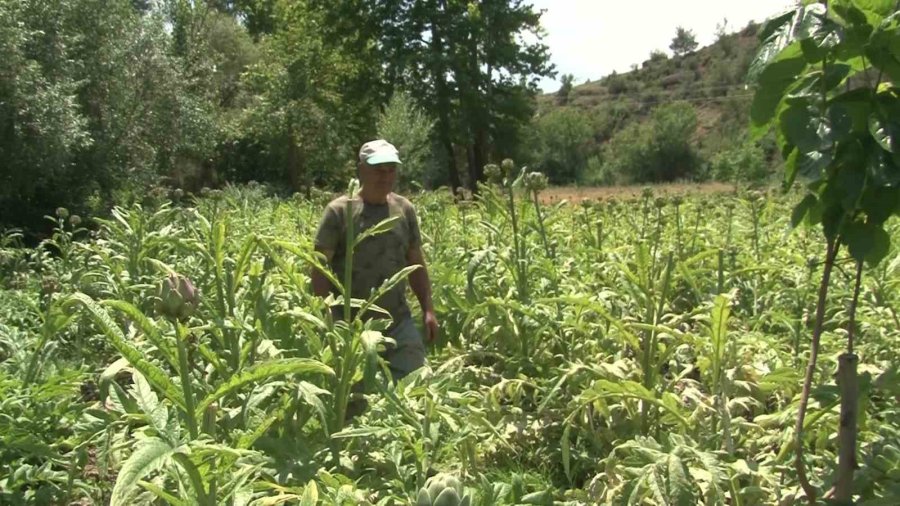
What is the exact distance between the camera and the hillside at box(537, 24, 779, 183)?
51594mm

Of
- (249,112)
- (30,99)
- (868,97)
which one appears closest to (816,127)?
(868,97)

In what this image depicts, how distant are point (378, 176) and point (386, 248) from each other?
34 cm

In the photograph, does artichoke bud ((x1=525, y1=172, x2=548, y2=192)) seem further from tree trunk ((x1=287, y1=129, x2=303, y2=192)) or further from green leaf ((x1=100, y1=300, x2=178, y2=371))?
tree trunk ((x1=287, y1=129, x2=303, y2=192))

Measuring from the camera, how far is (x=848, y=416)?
1.69 m

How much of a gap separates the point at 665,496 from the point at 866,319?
1.58 meters

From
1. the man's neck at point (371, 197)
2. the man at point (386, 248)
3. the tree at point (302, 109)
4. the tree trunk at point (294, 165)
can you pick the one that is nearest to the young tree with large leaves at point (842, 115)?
the man at point (386, 248)

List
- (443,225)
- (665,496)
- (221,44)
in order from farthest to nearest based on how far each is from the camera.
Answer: (221,44) < (443,225) < (665,496)

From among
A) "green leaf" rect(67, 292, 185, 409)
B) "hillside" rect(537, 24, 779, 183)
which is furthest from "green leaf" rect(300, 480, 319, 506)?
"hillside" rect(537, 24, 779, 183)

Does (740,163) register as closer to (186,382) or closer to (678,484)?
(678,484)

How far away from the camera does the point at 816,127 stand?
152 cm

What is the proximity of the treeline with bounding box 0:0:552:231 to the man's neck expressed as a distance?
34.5 ft

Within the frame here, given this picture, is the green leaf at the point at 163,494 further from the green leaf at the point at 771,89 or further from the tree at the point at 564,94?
the tree at the point at 564,94

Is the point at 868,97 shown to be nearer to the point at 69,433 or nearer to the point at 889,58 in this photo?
the point at 889,58

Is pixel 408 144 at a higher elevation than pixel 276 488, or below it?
higher
